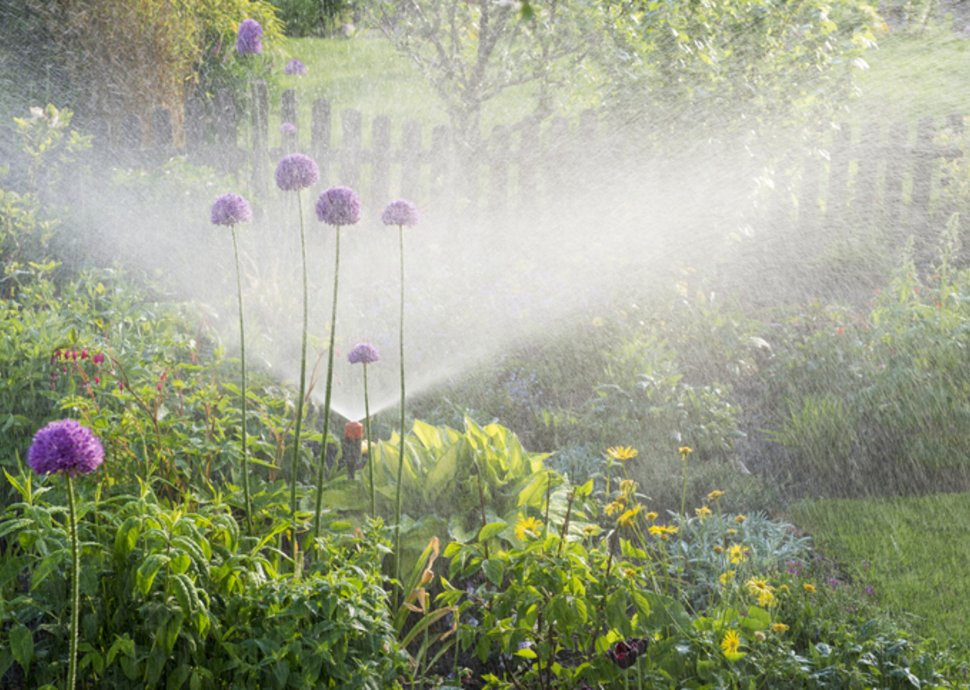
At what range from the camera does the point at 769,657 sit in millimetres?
2529

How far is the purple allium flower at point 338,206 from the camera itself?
9.13 ft

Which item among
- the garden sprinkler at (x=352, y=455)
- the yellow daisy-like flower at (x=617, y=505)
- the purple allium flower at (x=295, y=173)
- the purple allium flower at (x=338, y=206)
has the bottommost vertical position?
the garden sprinkler at (x=352, y=455)

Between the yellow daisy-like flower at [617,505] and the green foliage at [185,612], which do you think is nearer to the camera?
the green foliage at [185,612]

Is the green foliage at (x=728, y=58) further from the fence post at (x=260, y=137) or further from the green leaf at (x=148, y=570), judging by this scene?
the green leaf at (x=148, y=570)

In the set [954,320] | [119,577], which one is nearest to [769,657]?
[119,577]

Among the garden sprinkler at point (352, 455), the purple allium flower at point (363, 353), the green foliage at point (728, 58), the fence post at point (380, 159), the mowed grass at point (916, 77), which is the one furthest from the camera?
the mowed grass at point (916, 77)

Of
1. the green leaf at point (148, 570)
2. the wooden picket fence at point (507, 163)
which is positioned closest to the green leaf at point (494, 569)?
the green leaf at point (148, 570)

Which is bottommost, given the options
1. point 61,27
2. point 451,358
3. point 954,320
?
point 451,358

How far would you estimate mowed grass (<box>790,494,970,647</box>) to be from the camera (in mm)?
3426

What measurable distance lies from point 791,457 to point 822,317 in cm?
172

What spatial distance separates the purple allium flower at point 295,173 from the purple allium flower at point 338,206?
0.31 feet

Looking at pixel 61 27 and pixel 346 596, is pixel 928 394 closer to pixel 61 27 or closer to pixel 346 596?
pixel 346 596

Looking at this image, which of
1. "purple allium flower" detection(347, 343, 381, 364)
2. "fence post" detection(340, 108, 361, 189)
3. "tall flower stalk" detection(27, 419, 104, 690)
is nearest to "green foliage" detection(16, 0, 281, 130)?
"fence post" detection(340, 108, 361, 189)

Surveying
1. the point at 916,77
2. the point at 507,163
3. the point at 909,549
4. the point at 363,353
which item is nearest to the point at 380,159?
the point at 507,163
